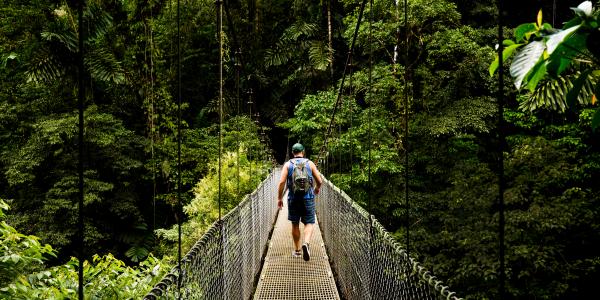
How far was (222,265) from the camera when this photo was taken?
1657 mm

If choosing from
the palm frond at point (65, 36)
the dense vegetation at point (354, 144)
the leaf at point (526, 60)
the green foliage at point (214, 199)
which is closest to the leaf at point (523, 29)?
the leaf at point (526, 60)

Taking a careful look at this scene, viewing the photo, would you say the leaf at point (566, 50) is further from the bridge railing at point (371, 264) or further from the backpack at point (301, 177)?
the backpack at point (301, 177)

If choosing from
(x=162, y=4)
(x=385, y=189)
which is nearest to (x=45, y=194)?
(x=162, y=4)

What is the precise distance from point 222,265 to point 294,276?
116cm

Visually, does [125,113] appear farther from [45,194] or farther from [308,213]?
[308,213]

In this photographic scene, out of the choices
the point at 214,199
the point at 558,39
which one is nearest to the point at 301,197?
the point at 214,199

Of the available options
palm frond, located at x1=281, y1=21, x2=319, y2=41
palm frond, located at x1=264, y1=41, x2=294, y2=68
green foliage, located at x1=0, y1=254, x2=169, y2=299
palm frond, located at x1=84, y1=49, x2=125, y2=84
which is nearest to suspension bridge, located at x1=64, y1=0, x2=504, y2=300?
green foliage, located at x1=0, y1=254, x2=169, y2=299

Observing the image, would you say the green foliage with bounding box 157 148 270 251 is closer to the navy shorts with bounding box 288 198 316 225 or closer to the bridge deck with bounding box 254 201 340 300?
the bridge deck with bounding box 254 201 340 300

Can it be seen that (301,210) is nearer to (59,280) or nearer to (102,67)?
(59,280)

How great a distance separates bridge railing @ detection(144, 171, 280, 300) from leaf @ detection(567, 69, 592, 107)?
0.84 metres

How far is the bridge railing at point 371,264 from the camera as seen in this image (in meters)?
1.09

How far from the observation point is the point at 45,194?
754 centimetres

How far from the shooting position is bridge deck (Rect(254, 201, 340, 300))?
2.44m

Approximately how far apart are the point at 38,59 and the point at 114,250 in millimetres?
4050
